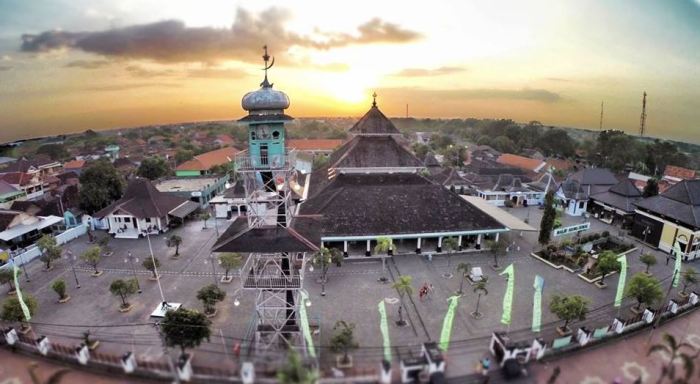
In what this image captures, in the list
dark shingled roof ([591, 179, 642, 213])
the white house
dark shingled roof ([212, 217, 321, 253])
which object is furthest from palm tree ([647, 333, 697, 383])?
the white house

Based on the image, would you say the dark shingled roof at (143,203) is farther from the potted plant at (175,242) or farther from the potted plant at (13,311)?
the potted plant at (13,311)

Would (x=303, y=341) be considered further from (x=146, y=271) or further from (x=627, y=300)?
(x=627, y=300)

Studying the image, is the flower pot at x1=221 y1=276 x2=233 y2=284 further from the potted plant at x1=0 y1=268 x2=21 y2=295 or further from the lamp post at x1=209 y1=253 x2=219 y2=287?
the potted plant at x1=0 y1=268 x2=21 y2=295

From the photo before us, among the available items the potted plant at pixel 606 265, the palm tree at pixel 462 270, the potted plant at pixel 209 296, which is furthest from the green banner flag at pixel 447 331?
the potted plant at pixel 606 265

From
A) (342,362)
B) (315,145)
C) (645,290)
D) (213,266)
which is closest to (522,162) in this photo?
(315,145)

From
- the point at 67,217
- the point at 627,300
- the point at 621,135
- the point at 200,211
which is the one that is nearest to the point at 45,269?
the point at 67,217

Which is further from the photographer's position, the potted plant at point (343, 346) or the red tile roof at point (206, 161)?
the red tile roof at point (206, 161)

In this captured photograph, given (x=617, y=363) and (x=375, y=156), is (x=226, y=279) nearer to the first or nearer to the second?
(x=375, y=156)
